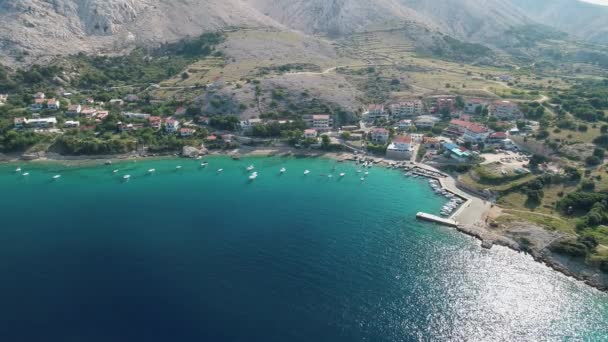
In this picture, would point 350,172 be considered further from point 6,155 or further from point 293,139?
point 6,155

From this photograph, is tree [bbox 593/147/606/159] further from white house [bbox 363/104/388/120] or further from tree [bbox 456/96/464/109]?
white house [bbox 363/104/388/120]

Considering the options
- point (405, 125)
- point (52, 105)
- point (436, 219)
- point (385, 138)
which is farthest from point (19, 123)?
point (436, 219)

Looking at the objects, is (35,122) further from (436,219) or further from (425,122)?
(425,122)

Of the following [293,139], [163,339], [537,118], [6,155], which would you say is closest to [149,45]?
[6,155]

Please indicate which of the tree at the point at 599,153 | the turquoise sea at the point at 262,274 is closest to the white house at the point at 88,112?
the turquoise sea at the point at 262,274

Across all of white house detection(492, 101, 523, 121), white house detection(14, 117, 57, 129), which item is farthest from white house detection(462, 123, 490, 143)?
white house detection(14, 117, 57, 129)

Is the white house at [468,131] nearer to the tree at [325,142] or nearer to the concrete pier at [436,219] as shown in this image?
the tree at [325,142]

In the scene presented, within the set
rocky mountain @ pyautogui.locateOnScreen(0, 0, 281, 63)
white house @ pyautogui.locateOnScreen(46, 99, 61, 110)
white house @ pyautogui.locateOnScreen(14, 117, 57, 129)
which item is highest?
rocky mountain @ pyautogui.locateOnScreen(0, 0, 281, 63)
